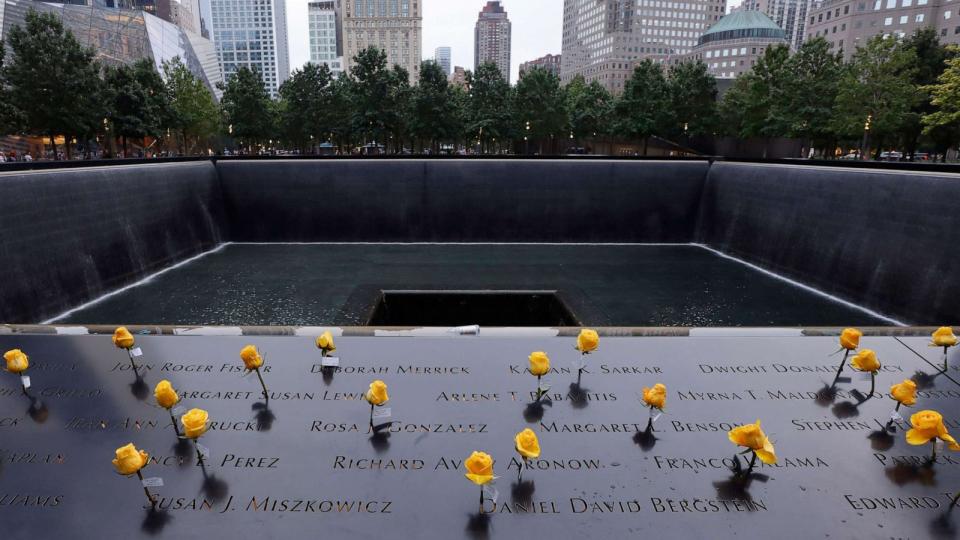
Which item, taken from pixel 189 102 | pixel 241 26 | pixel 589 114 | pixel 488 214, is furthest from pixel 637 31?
pixel 241 26

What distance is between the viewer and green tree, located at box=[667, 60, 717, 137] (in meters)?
36.5

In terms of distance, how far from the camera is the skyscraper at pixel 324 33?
173625 millimetres

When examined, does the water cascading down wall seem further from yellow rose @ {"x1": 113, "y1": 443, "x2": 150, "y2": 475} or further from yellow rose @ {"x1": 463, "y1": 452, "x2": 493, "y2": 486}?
yellow rose @ {"x1": 463, "y1": 452, "x2": 493, "y2": 486}

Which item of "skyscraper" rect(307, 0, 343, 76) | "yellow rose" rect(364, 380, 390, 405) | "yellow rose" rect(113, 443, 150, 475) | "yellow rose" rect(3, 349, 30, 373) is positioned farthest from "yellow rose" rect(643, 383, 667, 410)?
"skyscraper" rect(307, 0, 343, 76)

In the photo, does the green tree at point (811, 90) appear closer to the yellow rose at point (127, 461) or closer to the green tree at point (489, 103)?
the green tree at point (489, 103)

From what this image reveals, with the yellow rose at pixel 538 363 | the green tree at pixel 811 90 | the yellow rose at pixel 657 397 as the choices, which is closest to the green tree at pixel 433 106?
the green tree at pixel 811 90

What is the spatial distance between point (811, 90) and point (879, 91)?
316 centimetres

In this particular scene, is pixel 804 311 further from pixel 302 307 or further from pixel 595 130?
pixel 595 130

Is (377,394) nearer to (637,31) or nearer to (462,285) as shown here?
(462,285)

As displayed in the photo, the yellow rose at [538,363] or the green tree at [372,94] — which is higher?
the green tree at [372,94]

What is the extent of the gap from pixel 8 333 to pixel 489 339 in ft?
11.2

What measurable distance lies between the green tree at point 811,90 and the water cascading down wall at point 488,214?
59.2 ft

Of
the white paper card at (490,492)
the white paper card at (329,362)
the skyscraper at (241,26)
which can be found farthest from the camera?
the skyscraper at (241,26)

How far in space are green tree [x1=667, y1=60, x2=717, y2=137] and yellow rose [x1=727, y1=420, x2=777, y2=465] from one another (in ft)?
128
